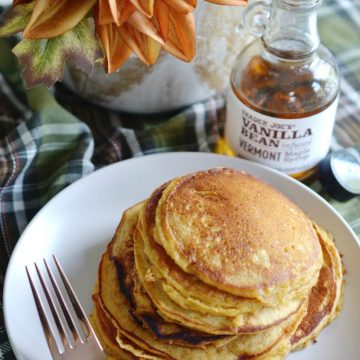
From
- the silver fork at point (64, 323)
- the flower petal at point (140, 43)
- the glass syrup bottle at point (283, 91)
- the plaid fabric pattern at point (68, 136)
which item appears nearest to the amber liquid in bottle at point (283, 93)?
the glass syrup bottle at point (283, 91)

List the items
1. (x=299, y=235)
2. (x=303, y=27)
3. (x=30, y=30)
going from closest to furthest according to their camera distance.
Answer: (x=30, y=30)
(x=299, y=235)
(x=303, y=27)

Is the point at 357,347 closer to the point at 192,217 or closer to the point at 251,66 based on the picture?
the point at 192,217

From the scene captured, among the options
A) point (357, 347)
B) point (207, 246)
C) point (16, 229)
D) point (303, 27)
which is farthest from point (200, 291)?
point (303, 27)

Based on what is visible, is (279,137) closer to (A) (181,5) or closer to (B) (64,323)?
(A) (181,5)

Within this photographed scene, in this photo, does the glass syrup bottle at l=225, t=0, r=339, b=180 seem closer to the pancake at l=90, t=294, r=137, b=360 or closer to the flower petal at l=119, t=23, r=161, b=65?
the flower petal at l=119, t=23, r=161, b=65

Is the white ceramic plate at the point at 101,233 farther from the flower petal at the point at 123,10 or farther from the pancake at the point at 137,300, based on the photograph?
the flower petal at the point at 123,10
